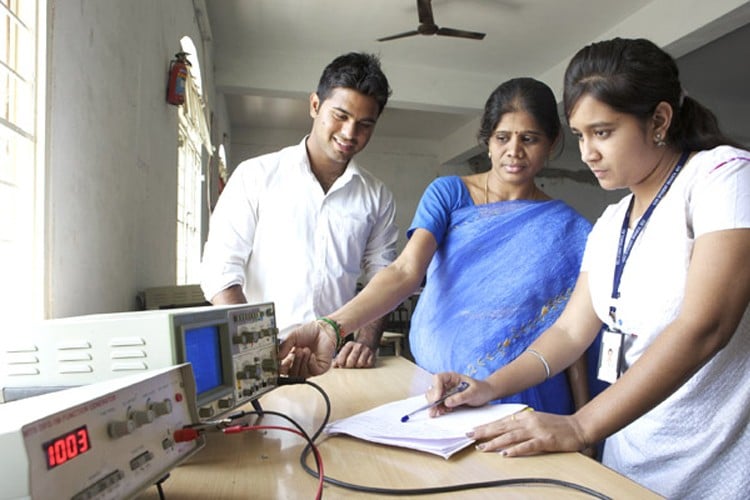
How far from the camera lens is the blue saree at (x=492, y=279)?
1.33 meters

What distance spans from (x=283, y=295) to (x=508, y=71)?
16.4ft

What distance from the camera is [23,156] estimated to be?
1158 mm

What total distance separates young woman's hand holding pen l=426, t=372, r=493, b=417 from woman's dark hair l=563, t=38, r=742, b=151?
536 mm

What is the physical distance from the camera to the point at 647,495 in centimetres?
64

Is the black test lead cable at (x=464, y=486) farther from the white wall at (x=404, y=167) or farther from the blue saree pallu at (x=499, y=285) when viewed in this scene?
the white wall at (x=404, y=167)

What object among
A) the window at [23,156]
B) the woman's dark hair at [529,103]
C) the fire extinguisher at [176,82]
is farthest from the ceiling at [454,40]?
the woman's dark hair at [529,103]

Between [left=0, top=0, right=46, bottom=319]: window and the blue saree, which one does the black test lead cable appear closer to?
the blue saree

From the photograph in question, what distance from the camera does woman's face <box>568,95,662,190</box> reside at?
3.11ft

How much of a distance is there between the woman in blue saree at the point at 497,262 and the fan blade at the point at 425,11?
3042mm

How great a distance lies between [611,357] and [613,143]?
1.26 feet

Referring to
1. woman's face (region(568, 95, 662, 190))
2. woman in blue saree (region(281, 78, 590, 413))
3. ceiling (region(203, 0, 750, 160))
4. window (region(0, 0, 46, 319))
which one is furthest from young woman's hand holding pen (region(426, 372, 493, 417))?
ceiling (region(203, 0, 750, 160))

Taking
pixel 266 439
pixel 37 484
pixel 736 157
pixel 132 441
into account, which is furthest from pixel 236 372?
pixel 736 157

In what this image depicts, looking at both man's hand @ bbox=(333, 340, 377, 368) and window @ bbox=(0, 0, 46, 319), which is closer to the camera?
window @ bbox=(0, 0, 46, 319)

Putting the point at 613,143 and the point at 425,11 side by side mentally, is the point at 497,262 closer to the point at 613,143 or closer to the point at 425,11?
the point at 613,143
